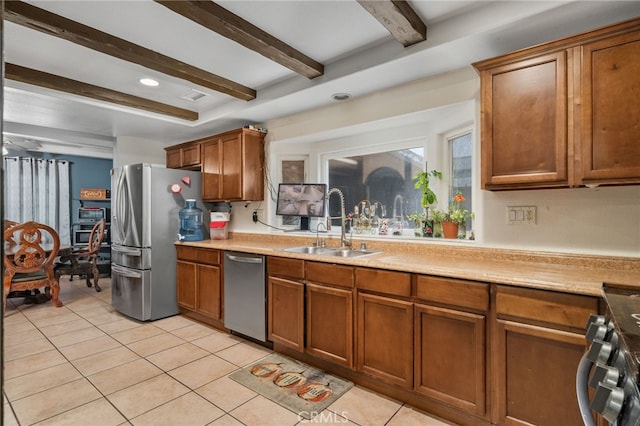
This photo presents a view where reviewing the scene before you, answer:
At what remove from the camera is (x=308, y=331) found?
97.7 inches

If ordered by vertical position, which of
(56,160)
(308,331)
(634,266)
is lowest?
(308,331)

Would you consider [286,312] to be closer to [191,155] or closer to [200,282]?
[200,282]

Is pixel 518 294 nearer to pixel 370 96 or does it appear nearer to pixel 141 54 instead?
pixel 370 96

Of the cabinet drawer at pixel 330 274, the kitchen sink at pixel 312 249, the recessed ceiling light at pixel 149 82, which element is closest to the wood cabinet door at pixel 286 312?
the cabinet drawer at pixel 330 274

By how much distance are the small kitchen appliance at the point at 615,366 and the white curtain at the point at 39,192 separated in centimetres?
724

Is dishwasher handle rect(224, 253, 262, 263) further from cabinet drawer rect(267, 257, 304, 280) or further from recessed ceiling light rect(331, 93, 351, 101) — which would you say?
recessed ceiling light rect(331, 93, 351, 101)

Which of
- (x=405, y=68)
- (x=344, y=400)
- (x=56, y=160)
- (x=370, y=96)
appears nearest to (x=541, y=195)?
(x=405, y=68)

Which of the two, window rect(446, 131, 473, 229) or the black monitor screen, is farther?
the black monitor screen

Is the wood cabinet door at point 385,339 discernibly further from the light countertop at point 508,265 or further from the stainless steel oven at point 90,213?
the stainless steel oven at point 90,213

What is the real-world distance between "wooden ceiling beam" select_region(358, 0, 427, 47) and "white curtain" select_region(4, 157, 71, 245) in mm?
6508

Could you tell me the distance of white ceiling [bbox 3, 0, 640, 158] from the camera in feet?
6.25

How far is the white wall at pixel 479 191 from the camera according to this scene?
186 centimetres

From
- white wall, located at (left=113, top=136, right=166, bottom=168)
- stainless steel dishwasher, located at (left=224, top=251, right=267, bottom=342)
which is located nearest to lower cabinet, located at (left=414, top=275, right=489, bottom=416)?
stainless steel dishwasher, located at (left=224, top=251, right=267, bottom=342)

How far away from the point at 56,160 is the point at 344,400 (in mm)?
7173
